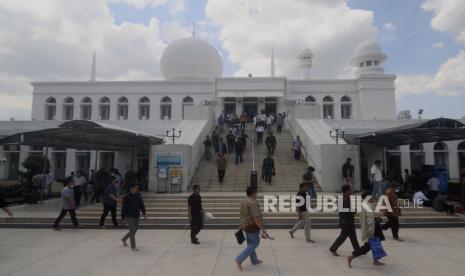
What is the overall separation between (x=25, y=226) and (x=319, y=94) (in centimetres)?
3273

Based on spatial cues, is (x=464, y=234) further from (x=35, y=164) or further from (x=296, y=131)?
(x=35, y=164)

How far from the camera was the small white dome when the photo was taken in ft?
132

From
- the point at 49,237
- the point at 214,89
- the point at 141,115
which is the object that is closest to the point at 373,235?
the point at 49,237

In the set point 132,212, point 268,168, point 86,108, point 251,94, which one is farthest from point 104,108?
point 132,212

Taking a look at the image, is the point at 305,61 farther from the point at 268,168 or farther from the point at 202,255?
the point at 202,255

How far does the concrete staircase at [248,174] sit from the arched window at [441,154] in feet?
47.4

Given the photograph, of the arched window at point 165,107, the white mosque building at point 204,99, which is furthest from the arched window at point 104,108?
the arched window at point 165,107

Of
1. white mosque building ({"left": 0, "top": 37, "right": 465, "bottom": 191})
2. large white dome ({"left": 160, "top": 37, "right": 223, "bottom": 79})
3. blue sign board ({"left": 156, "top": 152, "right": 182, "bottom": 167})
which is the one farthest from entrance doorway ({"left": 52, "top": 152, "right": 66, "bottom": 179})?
large white dome ({"left": 160, "top": 37, "right": 223, "bottom": 79})

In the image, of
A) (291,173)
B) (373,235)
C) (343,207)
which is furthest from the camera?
(291,173)

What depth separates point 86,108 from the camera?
38.8 meters

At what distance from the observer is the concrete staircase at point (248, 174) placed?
46.7ft

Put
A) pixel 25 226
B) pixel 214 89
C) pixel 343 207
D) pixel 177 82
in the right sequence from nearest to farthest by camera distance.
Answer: pixel 343 207
pixel 25 226
pixel 214 89
pixel 177 82

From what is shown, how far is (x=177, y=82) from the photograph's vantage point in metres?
37.8

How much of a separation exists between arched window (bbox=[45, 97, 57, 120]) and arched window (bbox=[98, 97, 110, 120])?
5.43 metres
